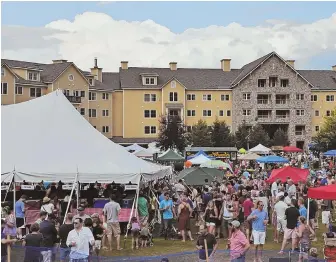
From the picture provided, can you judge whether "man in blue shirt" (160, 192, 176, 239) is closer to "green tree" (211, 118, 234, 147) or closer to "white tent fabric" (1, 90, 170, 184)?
"white tent fabric" (1, 90, 170, 184)

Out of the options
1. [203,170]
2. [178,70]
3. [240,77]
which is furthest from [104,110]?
[203,170]

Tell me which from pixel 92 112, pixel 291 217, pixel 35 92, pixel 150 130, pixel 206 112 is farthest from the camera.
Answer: pixel 206 112

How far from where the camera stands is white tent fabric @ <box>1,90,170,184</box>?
18672mm

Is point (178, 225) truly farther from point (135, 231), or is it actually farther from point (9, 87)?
point (9, 87)

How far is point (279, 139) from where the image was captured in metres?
73.2

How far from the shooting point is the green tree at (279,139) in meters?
73.0

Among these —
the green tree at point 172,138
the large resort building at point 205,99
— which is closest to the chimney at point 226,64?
the large resort building at point 205,99

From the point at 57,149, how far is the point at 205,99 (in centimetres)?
5775

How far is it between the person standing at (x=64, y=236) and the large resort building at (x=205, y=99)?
59.4 meters

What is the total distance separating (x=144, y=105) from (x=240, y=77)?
12289mm

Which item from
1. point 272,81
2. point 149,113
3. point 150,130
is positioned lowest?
point 150,130

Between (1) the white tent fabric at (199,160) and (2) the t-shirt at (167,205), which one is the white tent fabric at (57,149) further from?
(1) the white tent fabric at (199,160)

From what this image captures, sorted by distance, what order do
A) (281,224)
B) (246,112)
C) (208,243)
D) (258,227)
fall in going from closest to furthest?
(208,243) < (258,227) < (281,224) < (246,112)

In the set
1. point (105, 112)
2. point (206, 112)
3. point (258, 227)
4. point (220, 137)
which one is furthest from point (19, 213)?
point (206, 112)
